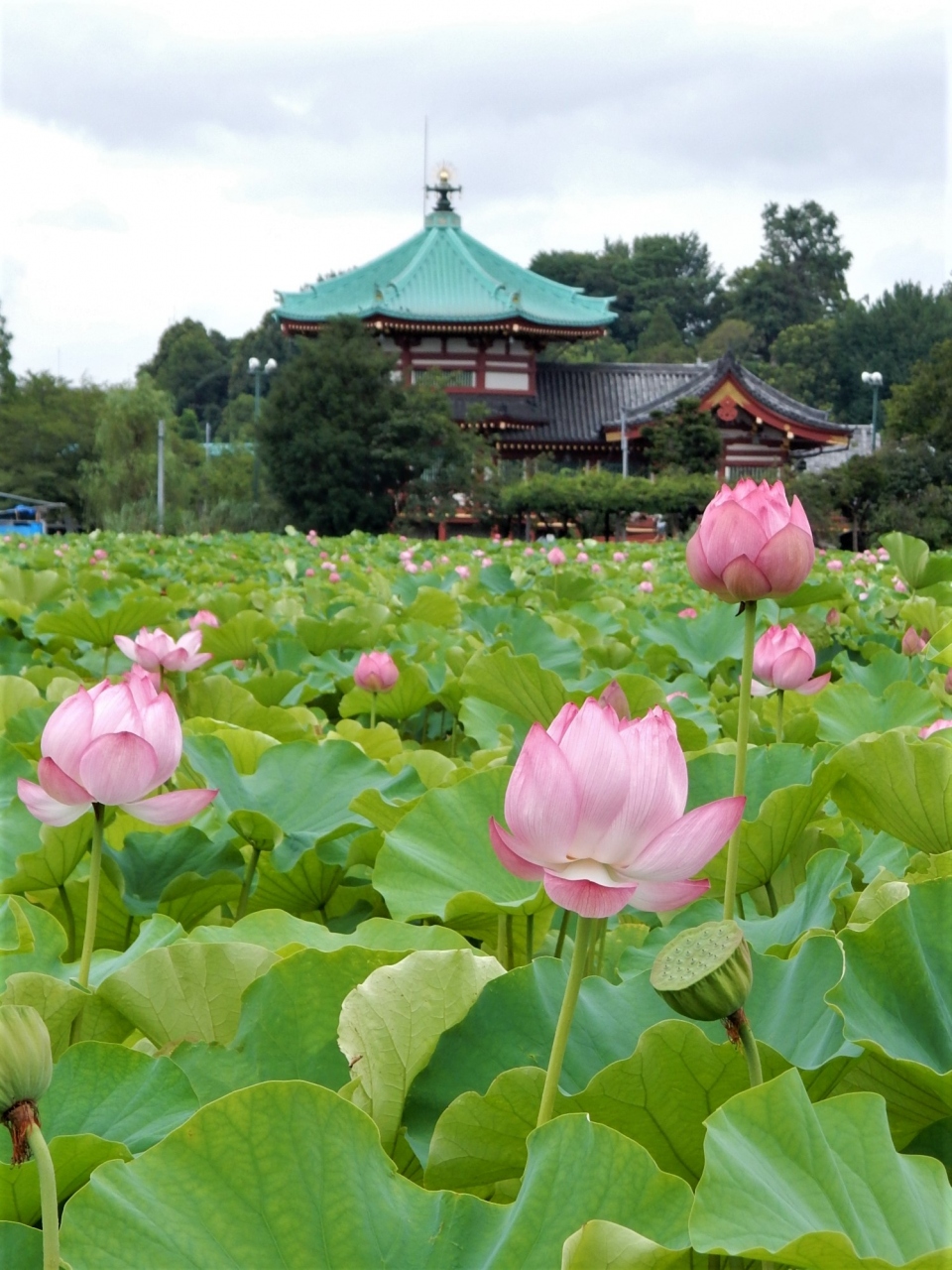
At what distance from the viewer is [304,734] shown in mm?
1108

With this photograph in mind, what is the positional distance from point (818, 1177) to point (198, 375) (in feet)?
151

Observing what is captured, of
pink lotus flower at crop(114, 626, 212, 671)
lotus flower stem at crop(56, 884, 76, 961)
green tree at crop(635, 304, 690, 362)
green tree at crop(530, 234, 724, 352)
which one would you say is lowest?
lotus flower stem at crop(56, 884, 76, 961)

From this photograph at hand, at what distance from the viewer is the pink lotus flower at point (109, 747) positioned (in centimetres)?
55

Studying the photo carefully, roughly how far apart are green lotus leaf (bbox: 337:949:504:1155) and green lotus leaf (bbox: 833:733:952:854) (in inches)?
11.3

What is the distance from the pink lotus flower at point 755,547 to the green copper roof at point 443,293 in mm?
17701

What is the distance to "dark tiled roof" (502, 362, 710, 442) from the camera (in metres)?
19.3

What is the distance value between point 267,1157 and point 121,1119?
0.12 metres

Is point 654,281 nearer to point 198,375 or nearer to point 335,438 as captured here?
point 198,375

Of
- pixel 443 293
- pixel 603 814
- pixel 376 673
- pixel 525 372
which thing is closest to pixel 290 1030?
pixel 603 814

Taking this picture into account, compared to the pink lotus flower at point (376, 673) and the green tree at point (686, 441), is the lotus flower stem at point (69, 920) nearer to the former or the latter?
the pink lotus flower at point (376, 673)

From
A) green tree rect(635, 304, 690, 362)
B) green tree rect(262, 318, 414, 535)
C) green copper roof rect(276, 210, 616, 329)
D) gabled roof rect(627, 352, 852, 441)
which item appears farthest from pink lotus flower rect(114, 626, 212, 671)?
green tree rect(635, 304, 690, 362)

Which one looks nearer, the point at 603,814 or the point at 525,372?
the point at 603,814

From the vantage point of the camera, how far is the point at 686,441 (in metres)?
17.4

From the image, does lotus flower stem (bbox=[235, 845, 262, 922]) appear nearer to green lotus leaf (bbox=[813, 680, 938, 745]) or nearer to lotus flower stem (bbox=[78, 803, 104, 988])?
Result: lotus flower stem (bbox=[78, 803, 104, 988])
